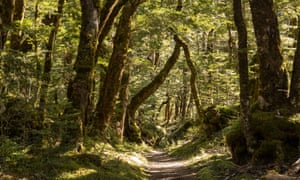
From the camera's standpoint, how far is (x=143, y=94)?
72.2ft

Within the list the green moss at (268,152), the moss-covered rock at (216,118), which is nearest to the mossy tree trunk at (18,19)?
the green moss at (268,152)

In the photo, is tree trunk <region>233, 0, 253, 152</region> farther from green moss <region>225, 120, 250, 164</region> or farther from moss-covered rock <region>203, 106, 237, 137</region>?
moss-covered rock <region>203, 106, 237, 137</region>

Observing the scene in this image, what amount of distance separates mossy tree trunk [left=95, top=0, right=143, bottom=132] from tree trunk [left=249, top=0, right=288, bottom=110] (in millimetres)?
6175

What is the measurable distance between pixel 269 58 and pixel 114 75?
7.39 metres

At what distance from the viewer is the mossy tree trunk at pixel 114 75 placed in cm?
1550

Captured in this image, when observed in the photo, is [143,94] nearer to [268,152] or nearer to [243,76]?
[243,76]

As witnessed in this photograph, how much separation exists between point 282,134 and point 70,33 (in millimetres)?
10182

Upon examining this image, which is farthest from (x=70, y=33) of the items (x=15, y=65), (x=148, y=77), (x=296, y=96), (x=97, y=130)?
(x=148, y=77)

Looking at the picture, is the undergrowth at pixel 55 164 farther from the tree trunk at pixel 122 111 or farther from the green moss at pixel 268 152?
the tree trunk at pixel 122 111

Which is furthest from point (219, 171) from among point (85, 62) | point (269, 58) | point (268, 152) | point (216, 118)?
point (216, 118)

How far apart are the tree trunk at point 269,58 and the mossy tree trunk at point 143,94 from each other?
979 cm

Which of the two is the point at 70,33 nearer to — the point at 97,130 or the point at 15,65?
the point at 97,130

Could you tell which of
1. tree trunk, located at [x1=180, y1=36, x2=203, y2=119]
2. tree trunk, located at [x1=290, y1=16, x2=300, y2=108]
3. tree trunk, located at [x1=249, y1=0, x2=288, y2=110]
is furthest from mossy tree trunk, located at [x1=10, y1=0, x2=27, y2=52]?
tree trunk, located at [x1=180, y1=36, x2=203, y2=119]

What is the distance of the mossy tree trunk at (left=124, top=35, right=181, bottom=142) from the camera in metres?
21.7
